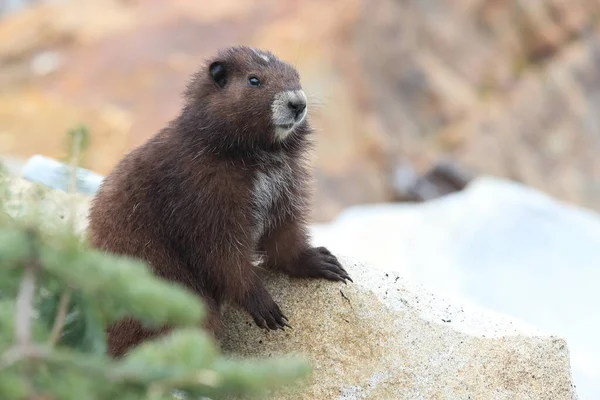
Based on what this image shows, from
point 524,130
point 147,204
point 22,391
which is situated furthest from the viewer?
point 524,130

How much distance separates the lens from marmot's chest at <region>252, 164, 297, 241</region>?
382 centimetres

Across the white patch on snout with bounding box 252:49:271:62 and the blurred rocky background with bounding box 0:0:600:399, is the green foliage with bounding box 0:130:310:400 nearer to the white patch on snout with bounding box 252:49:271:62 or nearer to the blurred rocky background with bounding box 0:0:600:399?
the white patch on snout with bounding box 252:49:271:62

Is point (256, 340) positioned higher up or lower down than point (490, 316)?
lower down

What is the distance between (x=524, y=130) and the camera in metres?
11.9

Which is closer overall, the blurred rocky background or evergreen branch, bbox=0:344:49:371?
evergreen branch, bbox=0:344:49:371

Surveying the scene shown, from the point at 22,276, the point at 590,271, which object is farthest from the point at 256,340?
the point at 590,271

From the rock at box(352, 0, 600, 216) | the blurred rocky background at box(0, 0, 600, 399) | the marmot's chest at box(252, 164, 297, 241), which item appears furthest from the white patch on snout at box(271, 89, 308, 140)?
the rock at box(352, 0, 600, 216)

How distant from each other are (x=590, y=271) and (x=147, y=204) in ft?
14.4

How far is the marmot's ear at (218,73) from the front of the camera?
3.94 meters

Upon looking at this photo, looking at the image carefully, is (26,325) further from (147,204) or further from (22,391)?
(147,204)

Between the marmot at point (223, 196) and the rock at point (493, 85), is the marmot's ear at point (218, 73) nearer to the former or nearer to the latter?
the marmot at point (223, 196)

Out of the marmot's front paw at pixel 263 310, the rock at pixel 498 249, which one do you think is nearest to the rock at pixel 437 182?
the rock at pixel 498 249

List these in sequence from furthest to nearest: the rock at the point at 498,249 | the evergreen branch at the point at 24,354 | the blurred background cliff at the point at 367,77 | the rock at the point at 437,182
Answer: the blurred background cliff at the point at 367,77
the rock at the point at 437,182
the rock at the point at 498,249
the evergreen branch at the point at 24,354

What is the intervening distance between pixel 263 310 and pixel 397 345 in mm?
646
